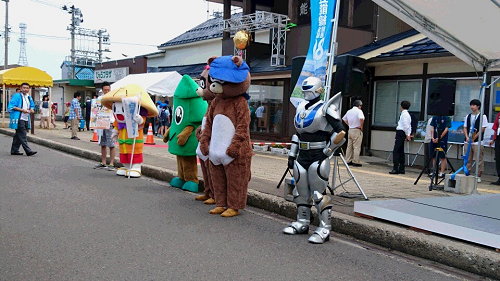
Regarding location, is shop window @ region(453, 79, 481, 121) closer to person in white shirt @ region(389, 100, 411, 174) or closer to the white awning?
person in white shirt @ region(389, 100, 411, 174)

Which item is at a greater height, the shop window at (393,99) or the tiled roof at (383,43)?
the tiled roof at (383,43)

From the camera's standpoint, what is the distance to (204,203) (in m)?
6.99

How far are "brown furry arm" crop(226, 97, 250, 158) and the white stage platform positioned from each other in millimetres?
1679

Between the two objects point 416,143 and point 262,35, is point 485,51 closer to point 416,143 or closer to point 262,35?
point 416,143

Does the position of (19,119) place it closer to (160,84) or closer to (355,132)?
(160,84)

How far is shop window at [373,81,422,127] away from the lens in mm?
13398

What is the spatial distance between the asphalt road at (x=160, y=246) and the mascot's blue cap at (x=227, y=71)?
73.8 inches

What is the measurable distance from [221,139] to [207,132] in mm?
381

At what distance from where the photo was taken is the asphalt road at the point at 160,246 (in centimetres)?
403

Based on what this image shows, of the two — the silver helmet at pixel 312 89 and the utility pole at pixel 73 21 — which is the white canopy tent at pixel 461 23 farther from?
the utility pole at pixel 73 21

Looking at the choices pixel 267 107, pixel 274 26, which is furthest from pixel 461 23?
pixel 267 107

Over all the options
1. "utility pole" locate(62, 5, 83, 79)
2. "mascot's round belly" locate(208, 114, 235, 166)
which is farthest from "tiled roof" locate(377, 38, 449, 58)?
"utility pole" locate(62, 5, 83, 79)

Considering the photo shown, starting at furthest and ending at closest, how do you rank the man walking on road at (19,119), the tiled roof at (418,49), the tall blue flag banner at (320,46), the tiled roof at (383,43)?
the tiled roof at (383,43) < the tiled roof at (418,49) < the man walking on road at (19,119) < the tall blue flag banner at (320,46)

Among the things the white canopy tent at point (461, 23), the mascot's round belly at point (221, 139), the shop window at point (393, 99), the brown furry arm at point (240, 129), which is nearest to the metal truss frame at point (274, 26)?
the shop window at point (393, 99)
